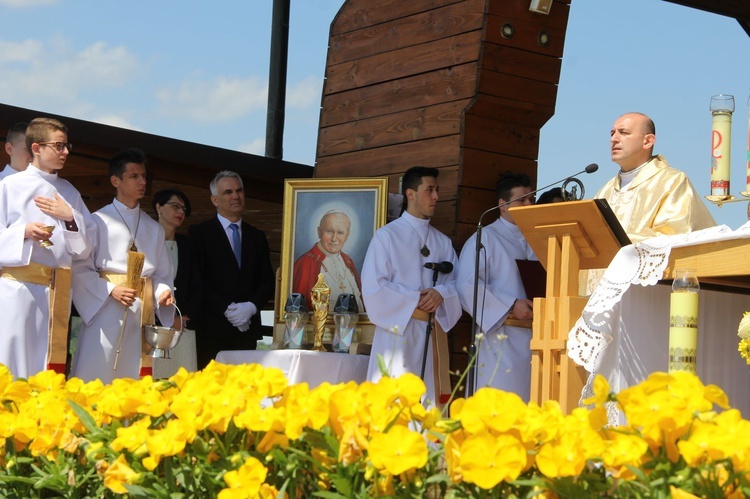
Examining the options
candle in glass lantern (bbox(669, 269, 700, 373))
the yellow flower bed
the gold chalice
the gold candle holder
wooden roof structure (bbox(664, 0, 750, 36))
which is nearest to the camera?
the yellow flower bed

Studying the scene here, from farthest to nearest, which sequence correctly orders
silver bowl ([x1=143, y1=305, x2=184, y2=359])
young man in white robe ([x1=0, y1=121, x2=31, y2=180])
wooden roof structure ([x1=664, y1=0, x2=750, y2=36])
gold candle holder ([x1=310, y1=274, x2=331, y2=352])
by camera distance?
wooden roof structure ([x1=664, y1=0, x2=750, y2=36])
gold candle holder ([x1=310, y1=274, x2=331, y2=352])
young man in white robe ([x1=0, y1=121, x2=31, y2=180])
silver bowl ([x1=143, y1=305, x2=184, y2=359])

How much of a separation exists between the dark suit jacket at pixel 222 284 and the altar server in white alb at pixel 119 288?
1.11 meters

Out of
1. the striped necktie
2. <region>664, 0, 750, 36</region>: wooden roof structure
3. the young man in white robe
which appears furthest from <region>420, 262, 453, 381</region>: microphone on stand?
<region>664, 0, 750, 36</region>: wooden roof structure

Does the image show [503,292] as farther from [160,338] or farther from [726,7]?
[726,7]

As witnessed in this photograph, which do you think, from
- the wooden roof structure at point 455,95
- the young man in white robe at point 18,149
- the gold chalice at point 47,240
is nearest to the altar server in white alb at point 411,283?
the wooden roof structure at point 455,95

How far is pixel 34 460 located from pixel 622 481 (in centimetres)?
131

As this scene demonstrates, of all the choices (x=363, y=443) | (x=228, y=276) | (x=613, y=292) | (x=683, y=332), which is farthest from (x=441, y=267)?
(x=363, y=443)

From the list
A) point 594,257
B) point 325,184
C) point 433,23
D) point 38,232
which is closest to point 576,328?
point 594,257

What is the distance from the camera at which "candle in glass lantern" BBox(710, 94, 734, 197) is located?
397cm

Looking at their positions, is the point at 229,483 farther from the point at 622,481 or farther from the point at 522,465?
the point at 622,481

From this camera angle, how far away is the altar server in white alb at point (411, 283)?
22.6 feet

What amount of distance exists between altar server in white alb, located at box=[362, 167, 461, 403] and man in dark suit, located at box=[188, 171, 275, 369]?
1094mm

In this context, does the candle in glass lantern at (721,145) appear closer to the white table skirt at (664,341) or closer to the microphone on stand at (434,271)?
the white table skirt at (664,341)

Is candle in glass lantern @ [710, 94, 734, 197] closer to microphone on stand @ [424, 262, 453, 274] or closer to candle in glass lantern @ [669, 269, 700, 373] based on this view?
candle in glass lantern @ [669, 269, 700, 373]
